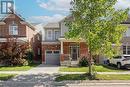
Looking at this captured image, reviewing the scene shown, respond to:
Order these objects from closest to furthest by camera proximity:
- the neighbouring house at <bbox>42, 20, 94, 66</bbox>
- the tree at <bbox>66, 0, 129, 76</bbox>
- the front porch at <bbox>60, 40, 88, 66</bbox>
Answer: the tree at <bbox>66, 0, 129, 76</bbox>
the neighbouring house at <bbox>42, 20, 94, 66</bbox>
the front porch at <bbox>60, 40, 88, 66</bbox>

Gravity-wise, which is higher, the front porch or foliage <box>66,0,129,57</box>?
foliage <box>66,0,129,57</box>

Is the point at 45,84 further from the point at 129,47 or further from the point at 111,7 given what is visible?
the point at 129,47

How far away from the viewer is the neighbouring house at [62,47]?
40.8 meters

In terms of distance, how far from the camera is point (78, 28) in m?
24.0

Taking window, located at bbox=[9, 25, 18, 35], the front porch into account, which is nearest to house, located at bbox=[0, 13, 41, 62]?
window, located at bbox=[9, 25, 18, 35]

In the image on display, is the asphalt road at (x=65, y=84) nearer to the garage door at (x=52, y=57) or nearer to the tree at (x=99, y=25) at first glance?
the tree at (x=99, y=25)

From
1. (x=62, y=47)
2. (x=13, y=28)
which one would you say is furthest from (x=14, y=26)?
(x=62, y=47)

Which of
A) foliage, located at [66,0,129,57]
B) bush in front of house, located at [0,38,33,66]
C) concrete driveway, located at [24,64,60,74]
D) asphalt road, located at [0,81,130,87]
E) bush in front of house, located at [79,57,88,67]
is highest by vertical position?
foliage, located at [66,0,129,57]

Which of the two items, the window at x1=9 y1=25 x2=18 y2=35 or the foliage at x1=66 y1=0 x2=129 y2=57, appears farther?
the window at x1=9 y1=25 x2=18 y2=35

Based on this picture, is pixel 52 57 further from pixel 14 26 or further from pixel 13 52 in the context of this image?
pixel 13 52

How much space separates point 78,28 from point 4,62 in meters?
17.5

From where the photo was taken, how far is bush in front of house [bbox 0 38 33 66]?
37906 mm

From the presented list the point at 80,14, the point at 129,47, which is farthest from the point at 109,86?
the point at 129,47

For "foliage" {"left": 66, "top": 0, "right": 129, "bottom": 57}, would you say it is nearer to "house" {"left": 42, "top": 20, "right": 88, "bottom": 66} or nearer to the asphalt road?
the asphalt road
